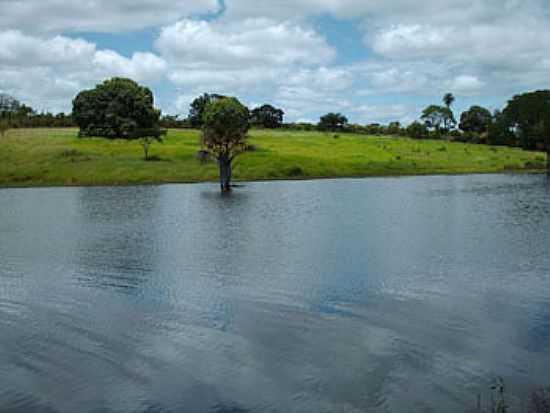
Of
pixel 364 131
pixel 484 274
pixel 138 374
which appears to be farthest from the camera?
pixel 364 131

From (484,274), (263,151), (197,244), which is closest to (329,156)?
(263,151)

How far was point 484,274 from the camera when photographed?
85.1ft

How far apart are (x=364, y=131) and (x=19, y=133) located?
84.6 metres

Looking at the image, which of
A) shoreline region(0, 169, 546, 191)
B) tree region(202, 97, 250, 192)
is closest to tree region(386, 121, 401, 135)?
shoreline region(0, 169, 546, 191)

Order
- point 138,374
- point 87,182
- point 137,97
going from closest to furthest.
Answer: point 138,374 → point 87,182 → point 137,97

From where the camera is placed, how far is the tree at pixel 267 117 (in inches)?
6759

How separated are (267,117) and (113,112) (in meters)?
62.2

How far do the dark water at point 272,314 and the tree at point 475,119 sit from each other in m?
140

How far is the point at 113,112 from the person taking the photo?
386 ft

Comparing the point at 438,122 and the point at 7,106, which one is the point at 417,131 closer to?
the point at 438,122

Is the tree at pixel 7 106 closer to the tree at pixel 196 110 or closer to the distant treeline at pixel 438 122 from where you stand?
the distant treeline at pixel 438 122

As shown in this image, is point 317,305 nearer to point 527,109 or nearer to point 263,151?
point 263,151

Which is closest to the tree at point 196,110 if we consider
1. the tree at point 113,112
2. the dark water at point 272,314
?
the tree at point 113,112

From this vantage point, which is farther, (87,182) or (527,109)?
(527,109)
